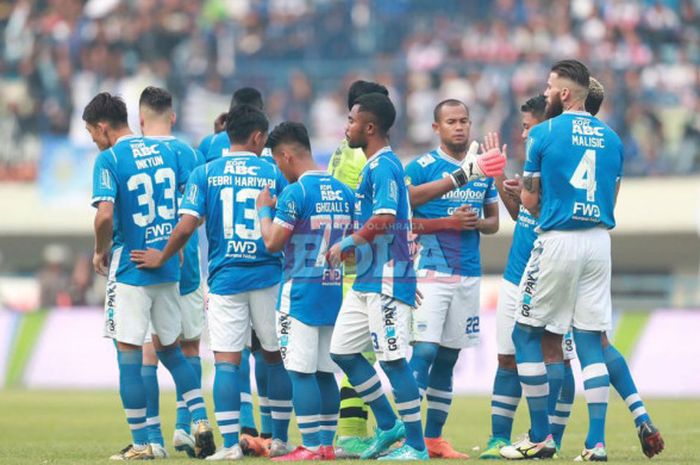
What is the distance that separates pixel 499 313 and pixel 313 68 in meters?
18.6

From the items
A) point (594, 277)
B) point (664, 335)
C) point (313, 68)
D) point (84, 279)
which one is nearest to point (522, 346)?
point (594, 277)

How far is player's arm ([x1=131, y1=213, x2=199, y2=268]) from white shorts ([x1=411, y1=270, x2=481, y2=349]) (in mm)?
1984

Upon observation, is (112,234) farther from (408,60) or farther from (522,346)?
(408,60)

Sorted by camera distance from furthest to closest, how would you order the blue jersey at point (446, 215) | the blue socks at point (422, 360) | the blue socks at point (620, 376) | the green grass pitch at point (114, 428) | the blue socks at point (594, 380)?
the blue jersey at point (446, 215) < the green grass pitch at point (114, 428) < the blue socks at point (422, 360) < the blue socks at point (620, 376) < the blue socks at point (594, 380)

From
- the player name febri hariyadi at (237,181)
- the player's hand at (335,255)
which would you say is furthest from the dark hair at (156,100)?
the player's hand at (335,255)

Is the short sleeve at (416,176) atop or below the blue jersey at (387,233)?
atop

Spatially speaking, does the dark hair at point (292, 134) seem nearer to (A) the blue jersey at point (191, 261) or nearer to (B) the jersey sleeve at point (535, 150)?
(A) the blue jersey at point (191, 261)

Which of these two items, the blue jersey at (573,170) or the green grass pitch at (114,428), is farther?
the green grass pitch at (114,428)

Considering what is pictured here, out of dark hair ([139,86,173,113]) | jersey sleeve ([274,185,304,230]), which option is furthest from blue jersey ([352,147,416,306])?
dark hair ([139,86,173,113])

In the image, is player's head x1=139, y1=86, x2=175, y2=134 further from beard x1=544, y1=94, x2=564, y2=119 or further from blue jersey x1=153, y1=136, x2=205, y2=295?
beard x1=544, y1=94, x2=564, y2=119

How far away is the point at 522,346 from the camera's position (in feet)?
36.5

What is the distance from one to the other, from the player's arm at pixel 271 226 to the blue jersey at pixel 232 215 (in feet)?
0.87

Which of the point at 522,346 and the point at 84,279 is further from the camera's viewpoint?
the point at 84,279

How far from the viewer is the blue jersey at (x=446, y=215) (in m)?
12.2
